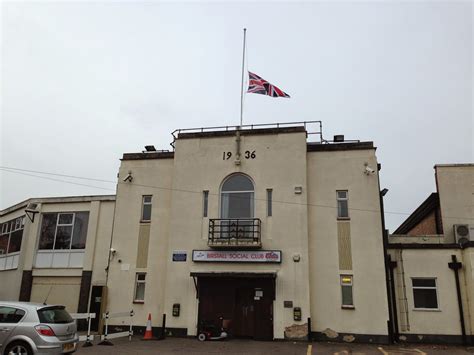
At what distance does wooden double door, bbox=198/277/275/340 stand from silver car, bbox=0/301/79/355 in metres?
6.65

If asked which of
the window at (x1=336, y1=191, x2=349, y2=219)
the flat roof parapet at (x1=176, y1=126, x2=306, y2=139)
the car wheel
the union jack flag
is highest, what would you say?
the union jack flag

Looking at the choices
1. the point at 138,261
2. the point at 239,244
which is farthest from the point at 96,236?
the point at 239,244

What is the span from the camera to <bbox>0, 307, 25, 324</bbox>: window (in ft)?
34.9

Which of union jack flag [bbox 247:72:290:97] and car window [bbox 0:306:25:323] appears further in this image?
union jack flag [bbox 247:72:290:97]

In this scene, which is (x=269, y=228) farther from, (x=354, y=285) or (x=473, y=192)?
(x=473, y=192)

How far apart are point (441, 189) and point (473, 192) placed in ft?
4.11

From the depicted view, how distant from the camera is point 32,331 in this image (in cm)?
1034

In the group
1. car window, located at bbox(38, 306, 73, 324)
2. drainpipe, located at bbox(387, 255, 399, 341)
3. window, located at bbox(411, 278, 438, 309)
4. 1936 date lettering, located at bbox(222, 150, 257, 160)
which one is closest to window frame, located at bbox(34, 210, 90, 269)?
1936 date lettering, located at bbox(222, 150, 257, 160)

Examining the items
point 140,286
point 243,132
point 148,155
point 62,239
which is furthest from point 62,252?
point 243,132

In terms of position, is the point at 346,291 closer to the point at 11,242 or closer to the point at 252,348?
the point at 252,348

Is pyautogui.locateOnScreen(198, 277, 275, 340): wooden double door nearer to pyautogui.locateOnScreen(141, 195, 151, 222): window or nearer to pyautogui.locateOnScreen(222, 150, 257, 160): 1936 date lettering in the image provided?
pyautogui.locateOnScreen(141, 195, 151, 222): window

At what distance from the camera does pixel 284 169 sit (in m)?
17.7

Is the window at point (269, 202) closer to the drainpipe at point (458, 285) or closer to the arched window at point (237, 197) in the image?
the arched window at point (237, 197)

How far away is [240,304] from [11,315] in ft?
28.1
